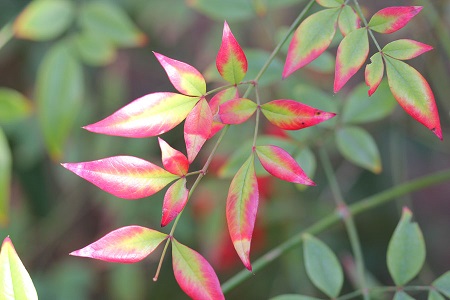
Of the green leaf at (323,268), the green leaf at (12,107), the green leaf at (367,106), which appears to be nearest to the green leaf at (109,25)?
the green leaf at (12,107)

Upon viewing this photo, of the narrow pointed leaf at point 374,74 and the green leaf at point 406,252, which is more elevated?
the narrow pointed leaf at point 374,74

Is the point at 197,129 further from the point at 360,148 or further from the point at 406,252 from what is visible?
the point at 360,148

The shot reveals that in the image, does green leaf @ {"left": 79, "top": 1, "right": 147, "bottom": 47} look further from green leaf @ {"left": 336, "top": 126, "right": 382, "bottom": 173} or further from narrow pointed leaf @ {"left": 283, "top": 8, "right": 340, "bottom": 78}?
narrow pointed leaf @ {"left": 283, "top": 8, "right": 340, "bottom": 78}

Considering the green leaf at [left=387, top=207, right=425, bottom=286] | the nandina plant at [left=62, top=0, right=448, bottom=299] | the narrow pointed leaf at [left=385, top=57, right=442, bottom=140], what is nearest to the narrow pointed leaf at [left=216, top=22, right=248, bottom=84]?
the nandina plant at [left=62, top=0, right=448, bottom=299]

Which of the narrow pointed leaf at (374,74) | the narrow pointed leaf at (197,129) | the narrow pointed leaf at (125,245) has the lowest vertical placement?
the narrow pointed leaf at (125,245)

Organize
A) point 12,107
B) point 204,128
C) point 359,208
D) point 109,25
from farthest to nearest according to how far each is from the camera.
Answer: point 109,25, point 12,107, point 359,208, point 204,128

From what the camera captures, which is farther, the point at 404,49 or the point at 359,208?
the point at 359,208

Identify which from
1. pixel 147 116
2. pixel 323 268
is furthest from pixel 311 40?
pixel 323 268

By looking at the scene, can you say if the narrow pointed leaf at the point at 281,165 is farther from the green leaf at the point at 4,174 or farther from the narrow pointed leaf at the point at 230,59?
the green leaf at the point at 4,174
